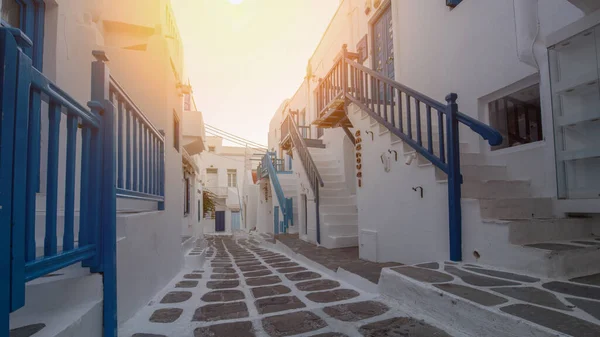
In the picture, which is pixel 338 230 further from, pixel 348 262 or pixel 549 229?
pixel 549 229

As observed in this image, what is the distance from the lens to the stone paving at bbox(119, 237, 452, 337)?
5.92ft

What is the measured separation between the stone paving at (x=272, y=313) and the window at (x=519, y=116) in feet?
9.11

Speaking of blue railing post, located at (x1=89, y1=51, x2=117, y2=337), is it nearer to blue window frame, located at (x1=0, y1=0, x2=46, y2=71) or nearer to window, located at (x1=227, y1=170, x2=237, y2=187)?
blue window frame, located at (x1=0, y1=0, x2=46, y2=71)

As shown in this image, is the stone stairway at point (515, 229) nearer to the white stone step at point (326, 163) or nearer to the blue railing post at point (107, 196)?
the blue railing post at point (107, 196)

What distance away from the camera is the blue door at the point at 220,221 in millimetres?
26984

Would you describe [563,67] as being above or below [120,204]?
above

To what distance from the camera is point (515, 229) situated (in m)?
2.37

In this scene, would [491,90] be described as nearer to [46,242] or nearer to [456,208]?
[456,208]

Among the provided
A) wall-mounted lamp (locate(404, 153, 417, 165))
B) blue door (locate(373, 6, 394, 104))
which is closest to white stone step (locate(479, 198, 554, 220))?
wall-mounted lamp (locate(404, 153, 417, 165))

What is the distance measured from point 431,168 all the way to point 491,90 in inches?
67.4

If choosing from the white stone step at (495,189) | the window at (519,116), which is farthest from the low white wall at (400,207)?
the window at (519,116)

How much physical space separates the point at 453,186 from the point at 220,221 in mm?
26213

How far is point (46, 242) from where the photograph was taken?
116cm

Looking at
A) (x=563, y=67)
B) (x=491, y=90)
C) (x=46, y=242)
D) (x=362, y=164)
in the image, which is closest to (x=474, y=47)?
(x=491, y=90)
